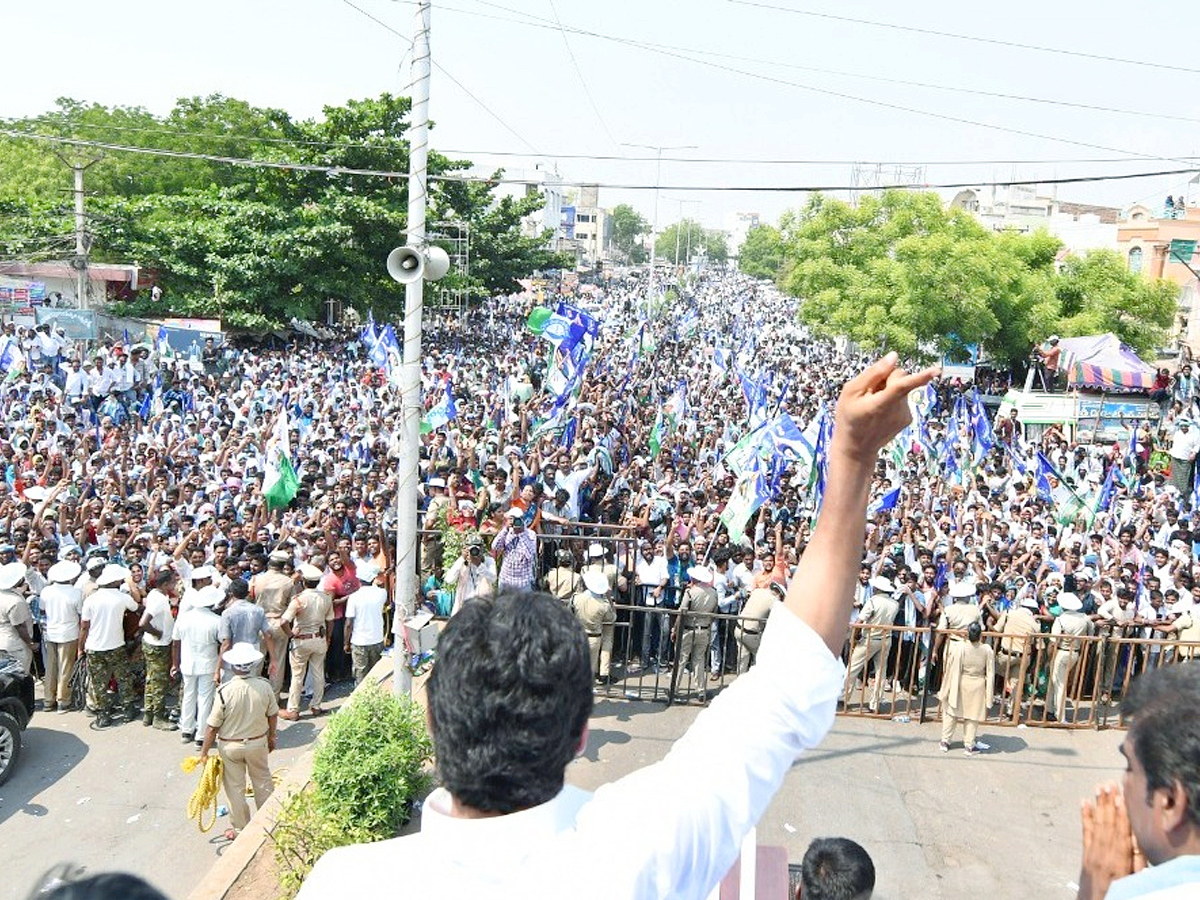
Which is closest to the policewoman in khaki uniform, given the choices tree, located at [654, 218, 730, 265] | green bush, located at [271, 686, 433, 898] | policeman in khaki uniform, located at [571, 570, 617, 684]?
policeman in khaki uniform, located at [571, 570, 617, 684]

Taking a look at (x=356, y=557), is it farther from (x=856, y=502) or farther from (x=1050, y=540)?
(x=856, y=502)

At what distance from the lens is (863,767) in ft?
28.1

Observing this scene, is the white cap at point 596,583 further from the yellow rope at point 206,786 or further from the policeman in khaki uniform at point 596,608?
the yellow rope at point 206,786

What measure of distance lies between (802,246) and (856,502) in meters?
35.5

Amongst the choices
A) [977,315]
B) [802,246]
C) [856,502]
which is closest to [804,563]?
[856,502]

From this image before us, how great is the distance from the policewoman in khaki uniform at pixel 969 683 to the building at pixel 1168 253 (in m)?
33.8

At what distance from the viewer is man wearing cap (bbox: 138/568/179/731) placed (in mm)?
8695

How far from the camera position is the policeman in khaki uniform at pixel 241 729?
6.88 meters

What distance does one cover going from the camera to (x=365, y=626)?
31.0 feet

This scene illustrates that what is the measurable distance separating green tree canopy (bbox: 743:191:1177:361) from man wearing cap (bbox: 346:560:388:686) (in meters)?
21.5

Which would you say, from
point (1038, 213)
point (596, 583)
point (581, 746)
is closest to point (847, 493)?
point (581, 746)

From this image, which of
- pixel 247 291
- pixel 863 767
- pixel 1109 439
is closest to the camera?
pixel 863 767

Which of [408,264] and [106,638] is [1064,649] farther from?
[106,638]

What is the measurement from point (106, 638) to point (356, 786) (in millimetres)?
3672
